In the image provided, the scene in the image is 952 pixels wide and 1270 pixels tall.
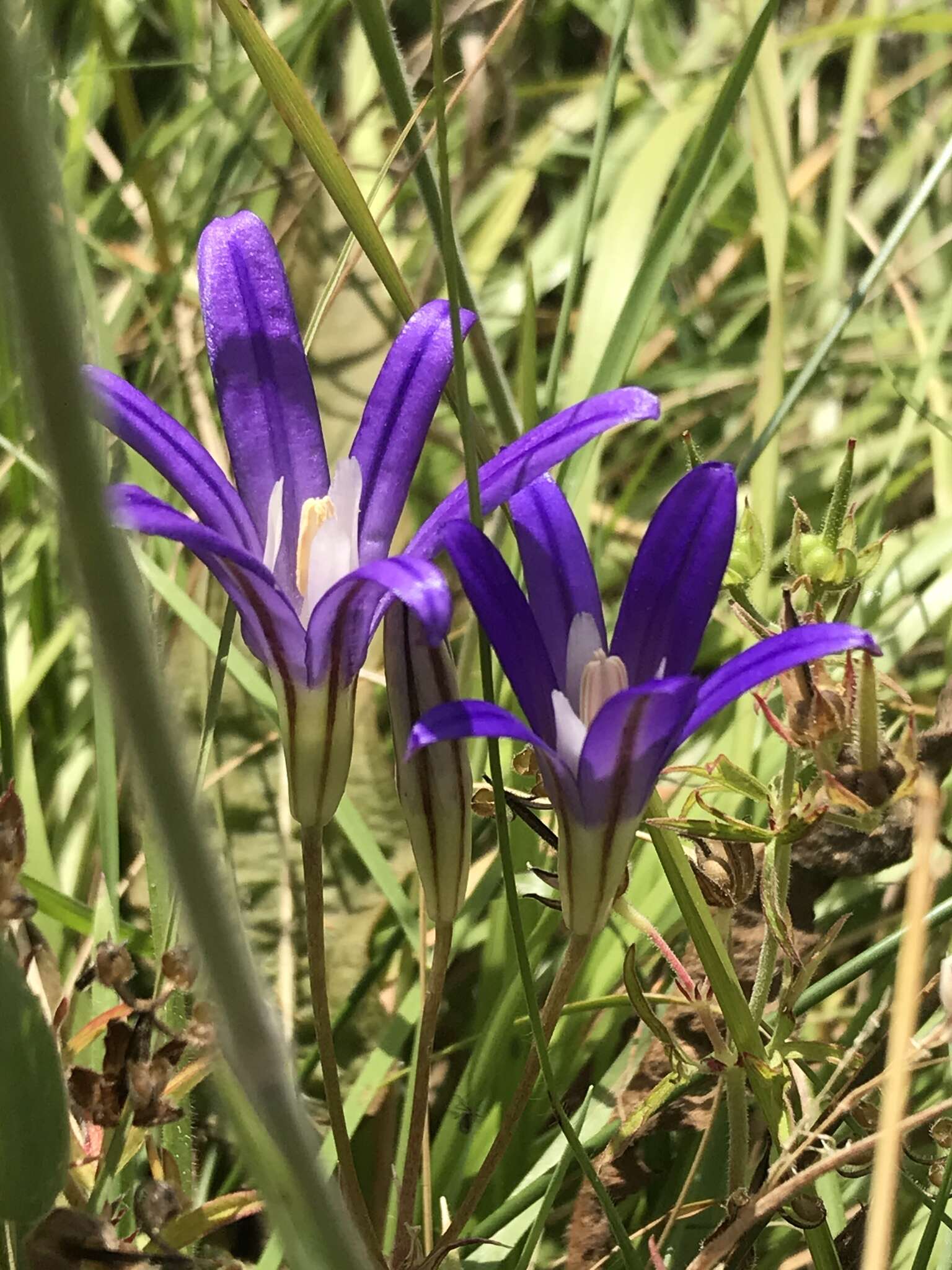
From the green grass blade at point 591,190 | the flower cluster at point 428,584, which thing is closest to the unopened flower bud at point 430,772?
the flower cluster at point 428,584

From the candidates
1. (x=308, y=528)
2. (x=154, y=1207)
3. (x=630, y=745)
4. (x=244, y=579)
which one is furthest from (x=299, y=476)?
(x=154, y=1207)

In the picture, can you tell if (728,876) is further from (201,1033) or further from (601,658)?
(201,1033)

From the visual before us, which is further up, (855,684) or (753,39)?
(753,39)

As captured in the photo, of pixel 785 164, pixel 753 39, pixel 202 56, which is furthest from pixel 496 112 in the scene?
pixel 753 39

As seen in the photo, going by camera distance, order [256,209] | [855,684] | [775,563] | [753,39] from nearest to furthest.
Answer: [855,684] → [753,39] → [775,563] → [256,209]

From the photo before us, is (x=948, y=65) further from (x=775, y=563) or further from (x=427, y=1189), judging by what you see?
(x=427, y=1189)

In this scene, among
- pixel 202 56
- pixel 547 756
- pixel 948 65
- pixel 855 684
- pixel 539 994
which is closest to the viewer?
pixel 547 756
